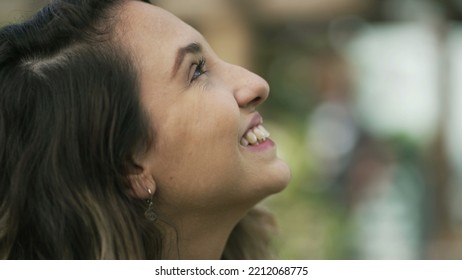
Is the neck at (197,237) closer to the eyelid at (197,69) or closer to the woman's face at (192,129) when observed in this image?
the woman's face at (192,129)

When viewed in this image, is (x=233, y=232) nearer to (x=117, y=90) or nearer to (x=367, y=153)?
(x=117, y=90)

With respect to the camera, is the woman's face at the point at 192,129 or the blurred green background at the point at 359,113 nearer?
the woman's face at the point at 192,129

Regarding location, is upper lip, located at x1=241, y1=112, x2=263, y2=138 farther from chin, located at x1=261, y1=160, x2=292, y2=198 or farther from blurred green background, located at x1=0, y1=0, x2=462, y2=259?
blurred green background, located at x1=0, y1=0, x2=462, y2=259

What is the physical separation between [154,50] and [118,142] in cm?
27

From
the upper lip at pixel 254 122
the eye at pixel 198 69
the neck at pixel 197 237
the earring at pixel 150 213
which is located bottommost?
the neck at pixel 197 237

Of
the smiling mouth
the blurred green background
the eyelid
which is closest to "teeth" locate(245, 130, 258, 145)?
the smiling mouth

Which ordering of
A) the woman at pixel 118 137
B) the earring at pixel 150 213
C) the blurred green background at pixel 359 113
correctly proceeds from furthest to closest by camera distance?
the blurred green background at pixel 359 113 → the earring at pixel 150 213 → the woman at pixel 118 137

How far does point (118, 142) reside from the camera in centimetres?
208

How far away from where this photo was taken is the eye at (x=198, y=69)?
2170mm

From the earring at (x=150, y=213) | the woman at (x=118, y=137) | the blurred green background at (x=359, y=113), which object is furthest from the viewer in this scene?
the blurred green background at (x=359, y=113)

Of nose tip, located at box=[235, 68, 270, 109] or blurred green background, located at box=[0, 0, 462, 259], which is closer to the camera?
nose tip, located at box=[235, 68, 270, 109]

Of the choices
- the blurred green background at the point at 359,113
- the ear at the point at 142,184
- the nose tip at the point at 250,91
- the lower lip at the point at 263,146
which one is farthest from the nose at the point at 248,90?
the blurred green background at the point at 359,113

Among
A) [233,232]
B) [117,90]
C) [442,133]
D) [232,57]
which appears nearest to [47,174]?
[117,90]

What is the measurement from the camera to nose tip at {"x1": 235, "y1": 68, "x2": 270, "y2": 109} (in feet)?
7.20
